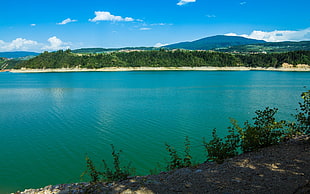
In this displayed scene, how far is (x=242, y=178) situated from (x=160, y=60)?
139m

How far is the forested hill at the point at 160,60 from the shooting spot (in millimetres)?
132850

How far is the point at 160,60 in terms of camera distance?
14212 cm

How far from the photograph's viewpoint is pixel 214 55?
480 feet

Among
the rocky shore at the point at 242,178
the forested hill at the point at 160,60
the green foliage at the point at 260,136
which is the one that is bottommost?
the rocky shore at the point at 242,178

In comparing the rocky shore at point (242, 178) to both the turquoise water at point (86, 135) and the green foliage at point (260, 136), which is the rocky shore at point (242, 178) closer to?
the green foliage at point (260, 136)

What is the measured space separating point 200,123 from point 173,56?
133 m

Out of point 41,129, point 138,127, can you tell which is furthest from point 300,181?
point 41,129

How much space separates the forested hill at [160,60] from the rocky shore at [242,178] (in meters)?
130

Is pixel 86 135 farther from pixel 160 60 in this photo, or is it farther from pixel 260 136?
pixel 160 60

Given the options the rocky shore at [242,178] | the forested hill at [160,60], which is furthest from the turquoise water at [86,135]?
the forested hill at [160,60]

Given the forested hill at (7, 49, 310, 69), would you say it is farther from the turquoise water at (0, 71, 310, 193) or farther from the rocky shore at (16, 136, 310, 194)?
the rocky shore at (16, 136, 310, 194)

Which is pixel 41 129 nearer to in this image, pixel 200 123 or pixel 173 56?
pixel 200 123

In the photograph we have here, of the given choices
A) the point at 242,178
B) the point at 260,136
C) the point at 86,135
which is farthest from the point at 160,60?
the point at 242,178

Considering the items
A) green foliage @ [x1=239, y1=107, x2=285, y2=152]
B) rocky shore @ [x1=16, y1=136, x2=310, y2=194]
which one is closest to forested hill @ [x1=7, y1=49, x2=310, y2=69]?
green foliage @ [x1=239, y1=107, x2=285, y2=152]
